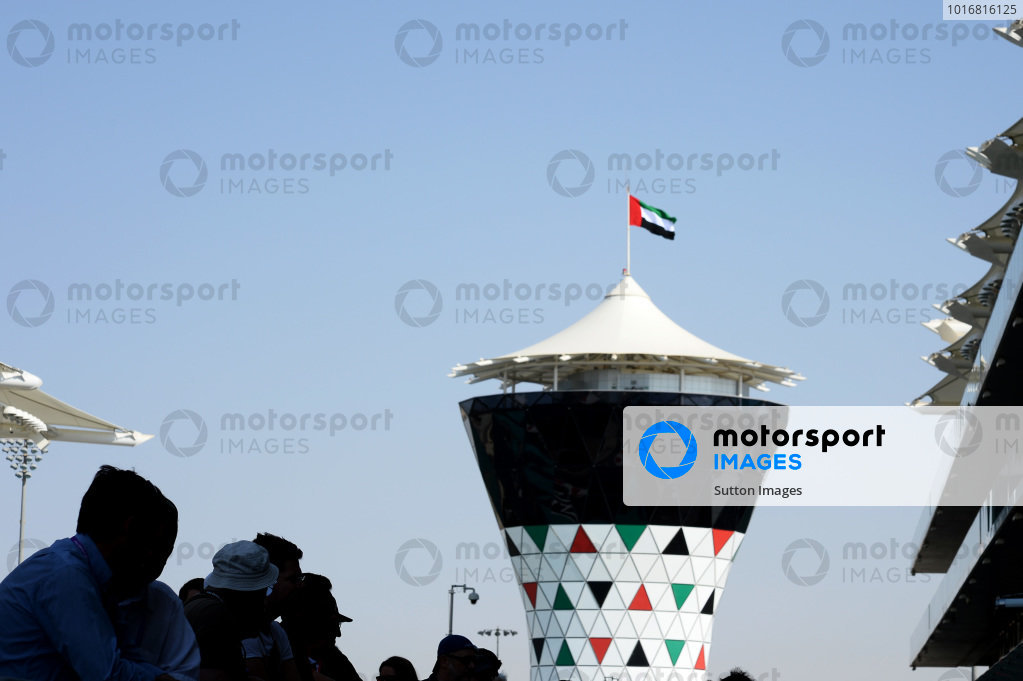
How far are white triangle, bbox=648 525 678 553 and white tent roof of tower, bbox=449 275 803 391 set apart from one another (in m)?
7.53

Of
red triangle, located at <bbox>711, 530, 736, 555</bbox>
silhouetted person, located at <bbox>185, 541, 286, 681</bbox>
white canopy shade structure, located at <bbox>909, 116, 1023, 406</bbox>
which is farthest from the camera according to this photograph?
red triangle, located at <bbox>711, 530, 736, 555</bbox>

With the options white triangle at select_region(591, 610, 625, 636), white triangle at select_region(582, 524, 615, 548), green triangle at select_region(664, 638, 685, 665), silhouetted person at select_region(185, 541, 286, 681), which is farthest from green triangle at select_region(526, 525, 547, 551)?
silhouetted person at select_region(185, 541, 286, 681)

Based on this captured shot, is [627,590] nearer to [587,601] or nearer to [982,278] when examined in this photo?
[587,601]

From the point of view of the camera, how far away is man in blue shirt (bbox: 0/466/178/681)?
5281 millimetres

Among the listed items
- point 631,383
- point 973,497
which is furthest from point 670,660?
point 973,497

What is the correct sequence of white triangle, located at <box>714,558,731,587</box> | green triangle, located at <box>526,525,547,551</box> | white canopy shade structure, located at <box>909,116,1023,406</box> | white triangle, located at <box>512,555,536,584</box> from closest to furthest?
white canopy shade structure, located at <box>909,116,1023,406</box>, green triangle, located at <box>526,525,547,551</box>, white triangle, located at <box>512,555,536,584</box>, white triangle, located at <box>714,558,731,587</box>

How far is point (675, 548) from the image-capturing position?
263 feet

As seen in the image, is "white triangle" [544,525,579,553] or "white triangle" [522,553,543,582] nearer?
"white triangle" [544,525,579,553]

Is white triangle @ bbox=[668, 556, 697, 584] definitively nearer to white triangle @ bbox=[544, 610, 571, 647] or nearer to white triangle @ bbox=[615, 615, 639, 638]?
white triangle @ bbox=[615, 615, 639, 638]

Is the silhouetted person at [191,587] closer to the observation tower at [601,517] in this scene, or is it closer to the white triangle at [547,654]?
the observation tower at [601,517]

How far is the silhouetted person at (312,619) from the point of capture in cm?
828

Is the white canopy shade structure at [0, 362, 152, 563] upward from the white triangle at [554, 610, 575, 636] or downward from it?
upward

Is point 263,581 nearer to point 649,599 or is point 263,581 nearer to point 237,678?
point 237,678

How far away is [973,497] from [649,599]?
32.6m
